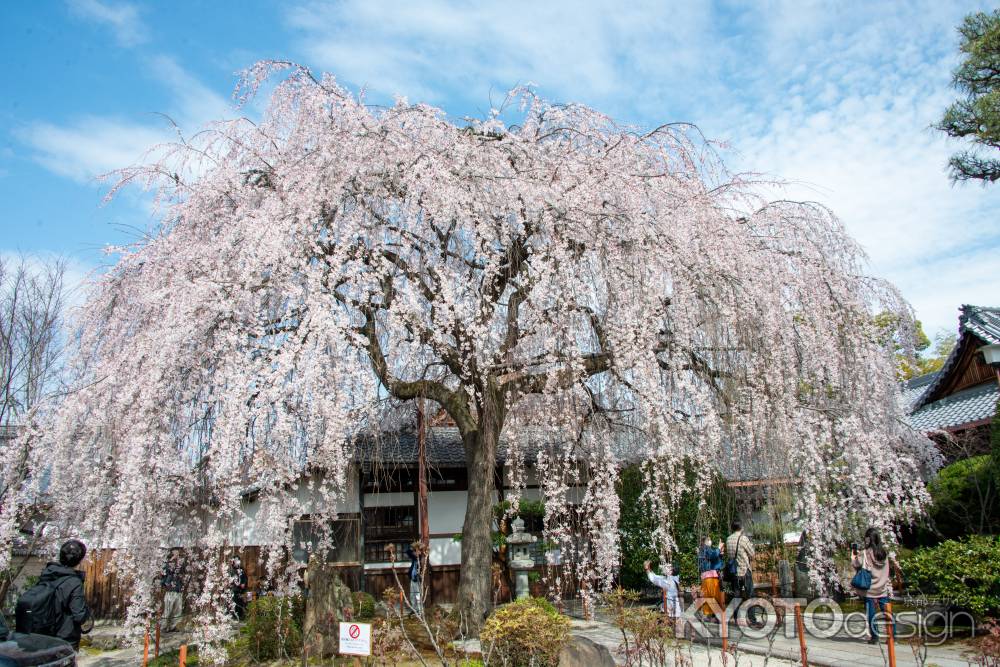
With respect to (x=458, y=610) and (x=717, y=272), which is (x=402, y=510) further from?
(x=717, y=272)

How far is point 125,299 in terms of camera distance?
8.13 meters

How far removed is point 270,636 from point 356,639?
13.1 ft

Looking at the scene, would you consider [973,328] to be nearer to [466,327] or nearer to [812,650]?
[812,650]

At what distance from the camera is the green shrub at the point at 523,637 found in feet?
19.4

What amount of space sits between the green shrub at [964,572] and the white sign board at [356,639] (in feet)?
22.4

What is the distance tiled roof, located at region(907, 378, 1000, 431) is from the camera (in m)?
13.6

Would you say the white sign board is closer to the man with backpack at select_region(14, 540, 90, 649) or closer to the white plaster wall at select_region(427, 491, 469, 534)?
the man with backpack at select_region(14, 540, 90, 649)

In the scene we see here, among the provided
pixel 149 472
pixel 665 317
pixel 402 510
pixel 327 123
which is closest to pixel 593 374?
pixel 665 317

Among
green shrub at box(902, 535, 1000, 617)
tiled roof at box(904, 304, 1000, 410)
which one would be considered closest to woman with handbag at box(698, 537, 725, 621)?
green shrub at box(902, 535, 1000, 617)

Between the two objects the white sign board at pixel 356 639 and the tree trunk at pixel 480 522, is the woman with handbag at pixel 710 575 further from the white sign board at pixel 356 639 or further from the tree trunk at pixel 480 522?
the white sign board at pixel 356 639

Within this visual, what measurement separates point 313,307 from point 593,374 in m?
3.81

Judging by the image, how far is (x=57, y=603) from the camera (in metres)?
5.35

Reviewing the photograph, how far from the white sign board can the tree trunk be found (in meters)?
3.31

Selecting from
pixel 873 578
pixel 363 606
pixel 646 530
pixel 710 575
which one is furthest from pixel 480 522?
pixel 646 530
